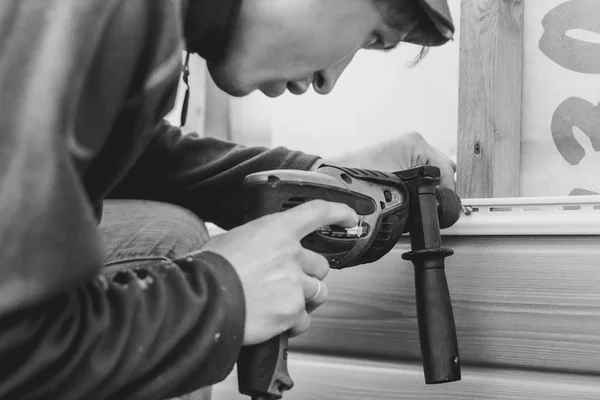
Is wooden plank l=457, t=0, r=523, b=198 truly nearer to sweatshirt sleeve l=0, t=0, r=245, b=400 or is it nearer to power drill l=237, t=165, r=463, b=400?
power drill l=237, t=165, r=463, b=400

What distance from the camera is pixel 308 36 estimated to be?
Result: 751mm

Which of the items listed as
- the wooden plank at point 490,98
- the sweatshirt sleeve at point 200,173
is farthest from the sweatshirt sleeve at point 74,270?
the wooden plank at point 490,98

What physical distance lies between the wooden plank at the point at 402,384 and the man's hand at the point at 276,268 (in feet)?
1.19

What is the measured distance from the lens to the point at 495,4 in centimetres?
113

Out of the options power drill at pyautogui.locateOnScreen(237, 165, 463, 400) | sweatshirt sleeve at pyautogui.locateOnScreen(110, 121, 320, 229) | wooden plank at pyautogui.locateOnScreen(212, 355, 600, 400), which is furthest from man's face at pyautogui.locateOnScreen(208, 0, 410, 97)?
wooden plank at pyautogui.locateOnScreen(212, 355, 600, 400)

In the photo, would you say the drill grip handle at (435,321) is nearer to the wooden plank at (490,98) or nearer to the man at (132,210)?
the man at (132,210)

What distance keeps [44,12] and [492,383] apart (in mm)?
766

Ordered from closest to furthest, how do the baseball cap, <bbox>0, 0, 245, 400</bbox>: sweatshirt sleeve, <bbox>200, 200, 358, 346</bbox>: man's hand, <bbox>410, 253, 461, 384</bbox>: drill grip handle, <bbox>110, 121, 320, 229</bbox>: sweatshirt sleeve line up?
<bbox>0, 0, 245, 400</bbox>: sweatshirt sleeve < <bbox>200, 200, 358, 346</bbox>: man's hand < the baseball cap < <bbox>410, 253, 461, 384</bbox>: drill grip handle < <bbox>110, 121, 320, 229</bbox>: sweatshirt sleeve

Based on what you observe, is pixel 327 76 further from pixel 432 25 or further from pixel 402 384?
pixel 402 384

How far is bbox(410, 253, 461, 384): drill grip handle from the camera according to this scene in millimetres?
874

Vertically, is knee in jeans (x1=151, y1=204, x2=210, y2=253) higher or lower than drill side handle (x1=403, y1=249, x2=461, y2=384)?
higher

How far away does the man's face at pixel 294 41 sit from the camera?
2.39ft

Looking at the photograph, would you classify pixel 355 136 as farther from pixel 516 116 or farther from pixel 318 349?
pixel 318 349

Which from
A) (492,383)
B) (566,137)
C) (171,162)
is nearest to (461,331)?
(492,383)
